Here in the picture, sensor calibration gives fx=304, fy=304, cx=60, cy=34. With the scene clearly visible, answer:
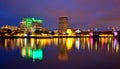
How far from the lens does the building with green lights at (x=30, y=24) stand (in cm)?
13875

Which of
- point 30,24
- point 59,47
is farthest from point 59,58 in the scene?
point 30,24

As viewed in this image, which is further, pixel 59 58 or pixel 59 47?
pixel 59 47

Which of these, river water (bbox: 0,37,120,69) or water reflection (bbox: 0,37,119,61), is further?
water reflection (bbox: 0,37,119,61)

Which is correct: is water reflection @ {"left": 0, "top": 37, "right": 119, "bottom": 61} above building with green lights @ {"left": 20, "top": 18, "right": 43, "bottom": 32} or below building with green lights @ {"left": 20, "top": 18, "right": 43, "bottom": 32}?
below

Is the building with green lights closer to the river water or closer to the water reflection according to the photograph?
the water reflection

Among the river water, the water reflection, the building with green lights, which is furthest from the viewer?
the building with green lights

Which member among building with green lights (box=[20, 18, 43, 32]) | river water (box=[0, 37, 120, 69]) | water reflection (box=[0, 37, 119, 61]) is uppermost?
building with green lights (box=[20, 18, 43, 32])

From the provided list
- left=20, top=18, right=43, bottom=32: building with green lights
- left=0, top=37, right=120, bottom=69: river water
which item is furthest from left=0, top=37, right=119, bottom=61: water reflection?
left=20, top=18, right=43, bottom=32: building with green lights

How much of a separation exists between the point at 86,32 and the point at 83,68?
457ft

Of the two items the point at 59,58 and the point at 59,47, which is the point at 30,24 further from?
the point at 59,58

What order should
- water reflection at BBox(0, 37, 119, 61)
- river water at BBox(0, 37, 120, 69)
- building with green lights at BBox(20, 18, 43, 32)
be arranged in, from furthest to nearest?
building with green lights at BBox(20, 18, 43, 32) < water reflection at BBox(0, 37, 119, 61) < river water at BBox(0, 37, 120, 69)

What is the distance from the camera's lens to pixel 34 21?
482 ft

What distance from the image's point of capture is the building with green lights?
139 metres

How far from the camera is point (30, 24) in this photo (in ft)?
472
